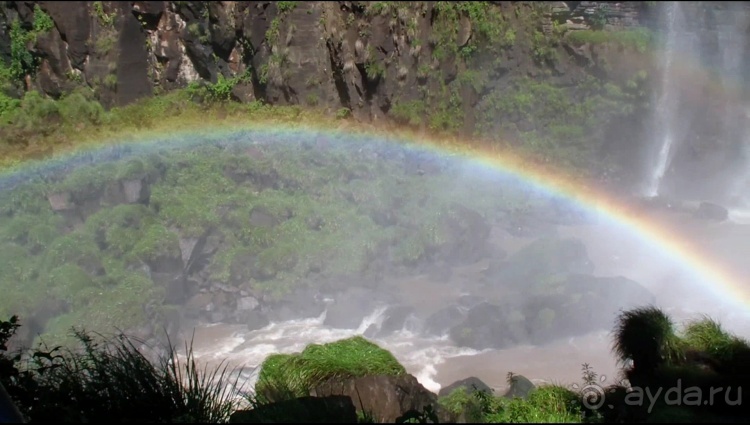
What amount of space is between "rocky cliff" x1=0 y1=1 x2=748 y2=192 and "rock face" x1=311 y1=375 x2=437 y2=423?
51.9 ft

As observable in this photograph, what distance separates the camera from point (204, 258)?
17453 mm

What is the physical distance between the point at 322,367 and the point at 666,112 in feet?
61.1

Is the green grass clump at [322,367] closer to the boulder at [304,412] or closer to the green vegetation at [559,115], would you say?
the boulder at [304,412]

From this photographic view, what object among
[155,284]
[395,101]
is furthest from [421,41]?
[155,284]

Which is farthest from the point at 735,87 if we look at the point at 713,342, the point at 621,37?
the point at 713,342

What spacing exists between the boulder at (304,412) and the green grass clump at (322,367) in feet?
3.79

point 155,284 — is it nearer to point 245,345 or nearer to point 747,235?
point 245,345

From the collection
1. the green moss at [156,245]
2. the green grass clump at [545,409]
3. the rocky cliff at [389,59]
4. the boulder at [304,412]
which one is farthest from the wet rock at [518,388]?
the rocky cliff at [389,59]

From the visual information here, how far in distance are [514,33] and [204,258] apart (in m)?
11.1

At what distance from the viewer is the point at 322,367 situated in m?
6.39

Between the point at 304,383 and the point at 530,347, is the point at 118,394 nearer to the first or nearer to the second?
the point at 304,383

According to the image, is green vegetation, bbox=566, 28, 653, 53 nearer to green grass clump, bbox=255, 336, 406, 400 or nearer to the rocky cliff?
the rocky cliff

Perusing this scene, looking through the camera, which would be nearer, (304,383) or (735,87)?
(304,383)

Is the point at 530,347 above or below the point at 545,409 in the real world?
above
